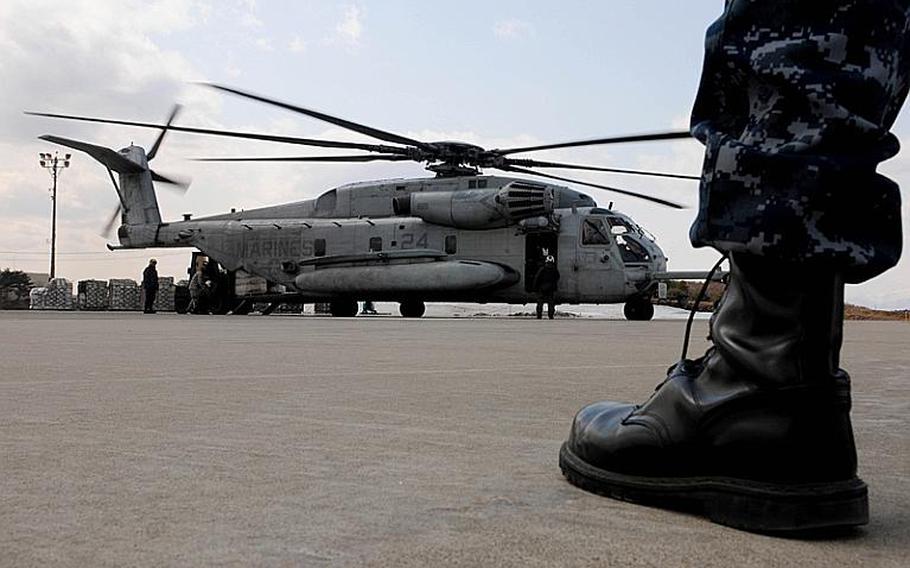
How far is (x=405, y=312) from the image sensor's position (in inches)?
643

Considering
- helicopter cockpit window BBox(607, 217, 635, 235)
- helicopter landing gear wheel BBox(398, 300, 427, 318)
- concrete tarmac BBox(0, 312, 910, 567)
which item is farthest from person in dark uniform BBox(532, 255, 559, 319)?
concrete tarmac BBox(0, 312, 910, 567)

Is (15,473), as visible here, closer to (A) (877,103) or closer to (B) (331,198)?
(A) (877,103)

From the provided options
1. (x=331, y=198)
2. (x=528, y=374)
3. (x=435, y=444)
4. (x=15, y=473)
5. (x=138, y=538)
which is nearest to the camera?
(x=138, y=538)

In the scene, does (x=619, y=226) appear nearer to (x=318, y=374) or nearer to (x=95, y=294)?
(x=318, y=374)

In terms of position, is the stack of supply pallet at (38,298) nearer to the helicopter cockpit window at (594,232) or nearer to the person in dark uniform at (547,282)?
the person in dark uniform at (547,282)

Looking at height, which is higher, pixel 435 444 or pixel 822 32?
pixel 822 32

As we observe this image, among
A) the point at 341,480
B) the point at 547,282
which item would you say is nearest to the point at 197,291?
the point at 547,282

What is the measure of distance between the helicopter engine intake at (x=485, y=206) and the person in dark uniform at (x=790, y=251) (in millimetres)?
13655

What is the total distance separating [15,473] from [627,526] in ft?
2.83

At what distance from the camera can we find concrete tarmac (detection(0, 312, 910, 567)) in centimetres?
90

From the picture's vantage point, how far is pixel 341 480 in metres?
1.26

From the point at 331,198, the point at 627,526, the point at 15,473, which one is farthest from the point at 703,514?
the point at 331,198

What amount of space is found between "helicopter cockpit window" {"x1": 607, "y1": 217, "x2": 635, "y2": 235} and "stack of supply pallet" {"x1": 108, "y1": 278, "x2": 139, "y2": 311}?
1978 cm

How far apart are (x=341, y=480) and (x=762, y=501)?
56 centimetres
